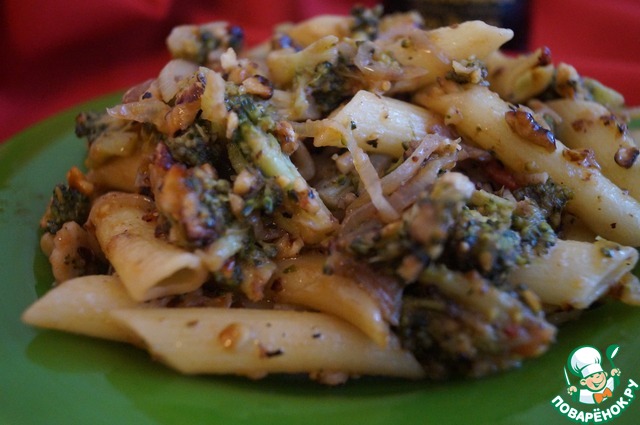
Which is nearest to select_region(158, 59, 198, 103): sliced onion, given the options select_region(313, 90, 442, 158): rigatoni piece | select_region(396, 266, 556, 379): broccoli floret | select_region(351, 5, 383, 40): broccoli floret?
select_region(313, 90, 442, 158): rigatoni piece

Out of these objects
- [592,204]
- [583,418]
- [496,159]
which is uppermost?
[496,159]

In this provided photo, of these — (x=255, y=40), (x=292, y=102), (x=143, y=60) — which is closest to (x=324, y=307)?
(x=292, y=102)

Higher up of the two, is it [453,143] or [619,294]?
[453,143]

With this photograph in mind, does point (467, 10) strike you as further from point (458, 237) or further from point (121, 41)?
point (458, 237)

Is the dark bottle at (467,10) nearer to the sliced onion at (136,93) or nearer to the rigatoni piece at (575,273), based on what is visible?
the sliced onion at (136,93)

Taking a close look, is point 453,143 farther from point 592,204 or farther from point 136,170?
point 136,170

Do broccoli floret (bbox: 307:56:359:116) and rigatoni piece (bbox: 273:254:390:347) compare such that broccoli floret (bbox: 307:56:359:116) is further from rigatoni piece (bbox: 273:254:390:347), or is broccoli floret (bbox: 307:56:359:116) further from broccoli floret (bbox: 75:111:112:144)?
broccoli floret (bbox: 75:111:112:144)

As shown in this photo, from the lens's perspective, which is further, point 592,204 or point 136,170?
point 136,170
